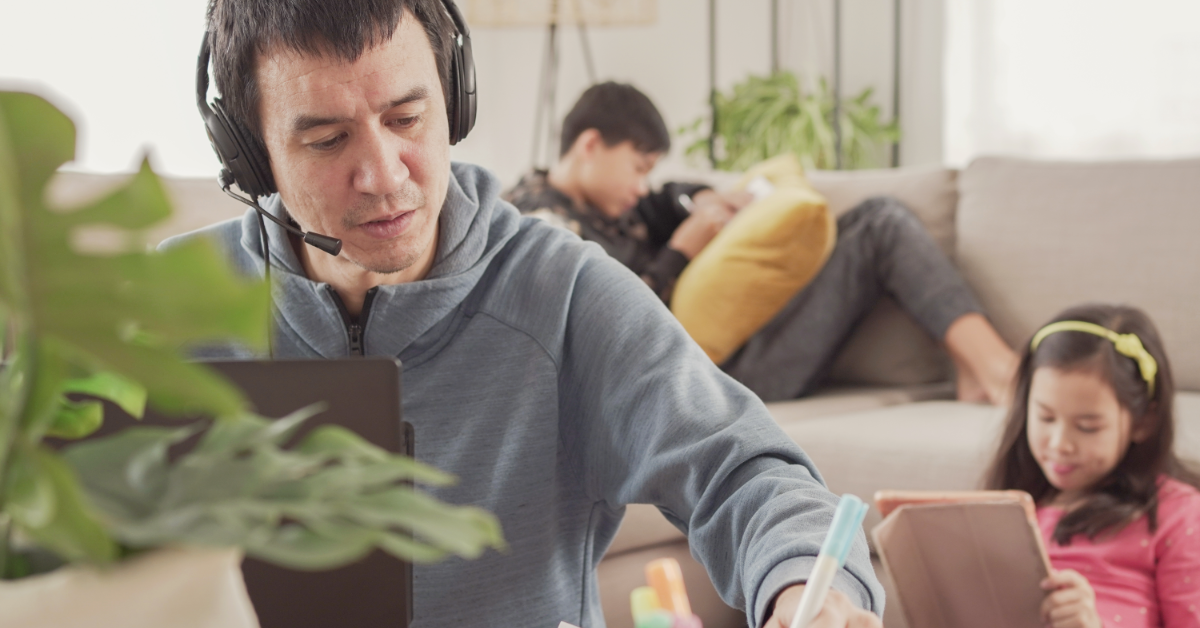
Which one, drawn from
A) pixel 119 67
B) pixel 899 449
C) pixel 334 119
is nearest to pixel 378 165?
pixel 334 119

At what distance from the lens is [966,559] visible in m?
1.07

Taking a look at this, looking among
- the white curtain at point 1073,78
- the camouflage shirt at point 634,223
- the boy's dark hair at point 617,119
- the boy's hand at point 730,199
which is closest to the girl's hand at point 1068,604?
the camouflage shirt at point 634,223

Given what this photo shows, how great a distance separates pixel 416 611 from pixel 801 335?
50.0 inches

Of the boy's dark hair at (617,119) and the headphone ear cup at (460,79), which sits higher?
the headphone ear cup at (460,79)

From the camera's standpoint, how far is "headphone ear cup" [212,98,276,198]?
925mm

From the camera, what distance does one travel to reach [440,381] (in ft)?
3.05

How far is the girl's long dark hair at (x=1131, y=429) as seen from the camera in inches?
53.7

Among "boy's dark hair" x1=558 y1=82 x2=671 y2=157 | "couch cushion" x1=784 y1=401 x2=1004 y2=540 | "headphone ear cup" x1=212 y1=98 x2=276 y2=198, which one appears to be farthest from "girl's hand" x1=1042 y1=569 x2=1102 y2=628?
"boy's dark hair" x1=558 y1=82 x2=671 y2=157

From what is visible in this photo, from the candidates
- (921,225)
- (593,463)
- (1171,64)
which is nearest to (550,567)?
(593,463)

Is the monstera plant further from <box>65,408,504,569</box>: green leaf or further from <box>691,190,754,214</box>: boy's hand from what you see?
<box>691,190,754,214</box>: boy's hand

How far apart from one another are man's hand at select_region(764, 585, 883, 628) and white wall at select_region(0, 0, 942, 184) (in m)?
2.53

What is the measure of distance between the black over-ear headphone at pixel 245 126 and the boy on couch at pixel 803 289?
99 centimetres

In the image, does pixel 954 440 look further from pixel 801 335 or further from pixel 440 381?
pixel 440 381

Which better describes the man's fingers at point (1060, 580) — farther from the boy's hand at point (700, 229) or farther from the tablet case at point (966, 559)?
the boy's hand at point (700, 229)
